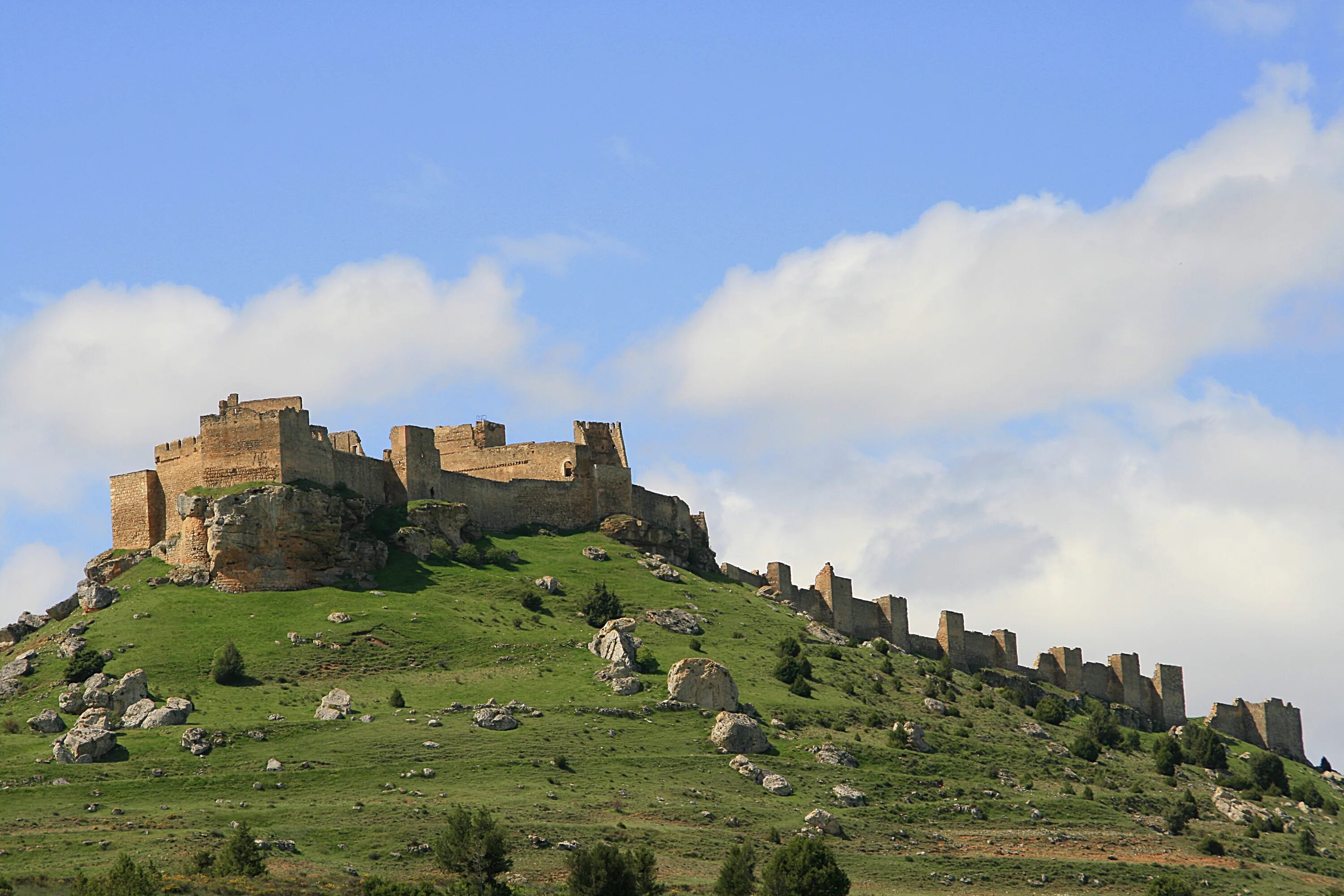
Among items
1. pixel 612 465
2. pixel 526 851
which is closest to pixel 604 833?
pixel 526 851

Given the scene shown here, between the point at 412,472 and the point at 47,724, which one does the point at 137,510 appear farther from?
the point at 47,724

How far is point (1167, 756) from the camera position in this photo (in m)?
95.9

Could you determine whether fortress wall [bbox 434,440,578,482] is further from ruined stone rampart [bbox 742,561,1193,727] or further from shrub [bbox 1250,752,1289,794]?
shrub [bbox 1250,752,1289,794]

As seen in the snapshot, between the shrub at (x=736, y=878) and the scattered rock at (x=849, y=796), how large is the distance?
12.1 meters

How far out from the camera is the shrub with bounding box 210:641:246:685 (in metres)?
79.9

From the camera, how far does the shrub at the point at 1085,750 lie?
92.3 m

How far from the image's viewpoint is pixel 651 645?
3482 inches

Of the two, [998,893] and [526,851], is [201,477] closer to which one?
[526,851]

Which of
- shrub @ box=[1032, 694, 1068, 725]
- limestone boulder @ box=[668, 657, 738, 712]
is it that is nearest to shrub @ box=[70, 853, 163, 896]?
limestone boulder @ box=[668, 657, 738, 712]

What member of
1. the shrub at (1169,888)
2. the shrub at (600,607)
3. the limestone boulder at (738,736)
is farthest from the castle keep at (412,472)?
the shrub at (1169,888)

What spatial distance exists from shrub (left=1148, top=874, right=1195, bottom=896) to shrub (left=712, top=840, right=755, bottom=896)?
49.3 ft

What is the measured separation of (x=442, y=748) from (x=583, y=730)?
583 centimetres

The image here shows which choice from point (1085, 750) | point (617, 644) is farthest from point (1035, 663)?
point (617, 644)

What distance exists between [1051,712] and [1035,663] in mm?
13255
